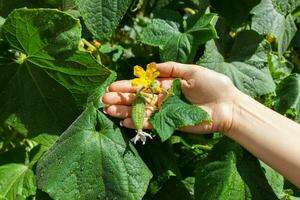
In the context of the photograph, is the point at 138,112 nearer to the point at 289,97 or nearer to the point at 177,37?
the point at 177,37

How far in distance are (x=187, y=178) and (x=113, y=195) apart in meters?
0.37

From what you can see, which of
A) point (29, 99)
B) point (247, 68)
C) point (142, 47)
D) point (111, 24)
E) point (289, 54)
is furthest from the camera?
point (289, 54)

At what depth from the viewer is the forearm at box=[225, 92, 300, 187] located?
1312mm

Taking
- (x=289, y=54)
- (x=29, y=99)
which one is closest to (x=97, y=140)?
(x=29, y=99)

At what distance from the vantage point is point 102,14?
4.31 ft

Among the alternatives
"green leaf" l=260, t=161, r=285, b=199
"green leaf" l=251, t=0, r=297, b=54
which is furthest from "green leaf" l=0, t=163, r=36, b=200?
"green leaf" l=251, t=0, r=297, b=54

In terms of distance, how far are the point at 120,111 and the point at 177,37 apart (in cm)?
27

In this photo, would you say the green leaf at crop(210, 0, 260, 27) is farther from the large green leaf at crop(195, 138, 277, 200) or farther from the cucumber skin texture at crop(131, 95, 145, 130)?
the cucumber skin texture at crop(131, 95, 145, 130)

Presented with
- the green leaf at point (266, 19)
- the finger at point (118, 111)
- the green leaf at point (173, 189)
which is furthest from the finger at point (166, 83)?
the green leaf at point (266, 19)

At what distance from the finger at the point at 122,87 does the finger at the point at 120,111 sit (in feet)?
0.15

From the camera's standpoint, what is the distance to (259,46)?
166 centimetres

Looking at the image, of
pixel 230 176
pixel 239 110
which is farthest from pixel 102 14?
pixel 230 176

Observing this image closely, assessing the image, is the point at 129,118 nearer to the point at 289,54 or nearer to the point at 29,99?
the point at 29,99

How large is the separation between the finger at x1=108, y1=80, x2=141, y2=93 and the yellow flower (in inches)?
1.7
